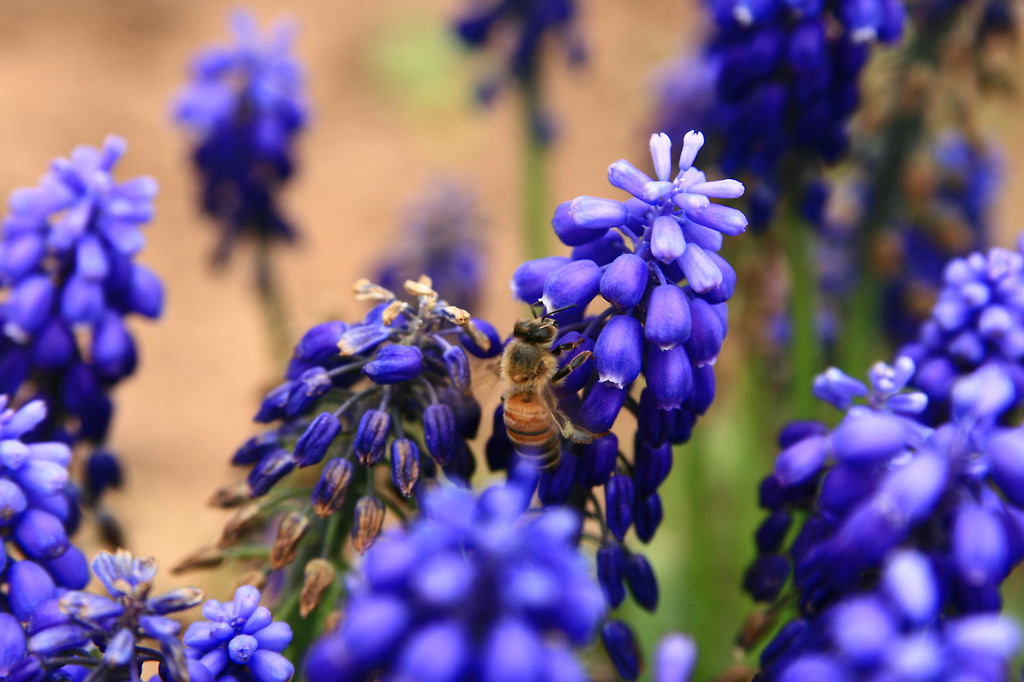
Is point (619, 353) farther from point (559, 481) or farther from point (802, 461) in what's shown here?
point (802, 461)

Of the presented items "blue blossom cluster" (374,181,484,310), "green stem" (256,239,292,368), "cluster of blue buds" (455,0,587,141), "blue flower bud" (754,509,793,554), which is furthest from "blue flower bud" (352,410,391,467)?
"cluster of blue buds" (455,0,587,141)

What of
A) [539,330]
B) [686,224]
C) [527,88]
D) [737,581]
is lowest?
[737,581]

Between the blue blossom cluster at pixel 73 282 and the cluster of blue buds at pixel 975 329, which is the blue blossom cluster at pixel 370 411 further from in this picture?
the cluster of blue buds at pixel 975 329

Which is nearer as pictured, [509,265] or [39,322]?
[39,322]

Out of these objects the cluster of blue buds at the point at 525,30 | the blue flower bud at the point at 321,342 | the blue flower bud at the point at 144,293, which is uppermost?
the cluster of blue buds at the point at 525,30

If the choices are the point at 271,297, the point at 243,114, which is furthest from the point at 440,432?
the point at 271,297

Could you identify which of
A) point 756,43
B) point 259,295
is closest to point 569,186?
point 259,295

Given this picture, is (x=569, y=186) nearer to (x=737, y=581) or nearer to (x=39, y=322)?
(x=737, y=581)

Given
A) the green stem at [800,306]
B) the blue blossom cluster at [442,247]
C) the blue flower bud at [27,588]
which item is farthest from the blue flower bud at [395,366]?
the blue blossom cluster at [442,247]
